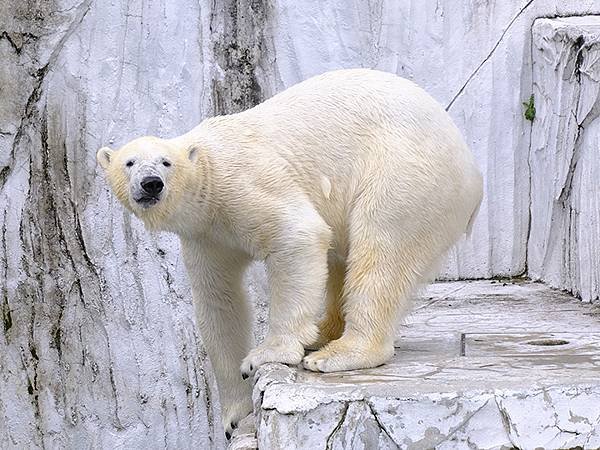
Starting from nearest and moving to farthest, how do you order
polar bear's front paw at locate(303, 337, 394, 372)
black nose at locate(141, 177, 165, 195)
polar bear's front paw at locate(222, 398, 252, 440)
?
black nose at locate(141, 177, 165, 195) → polar bear's front paw at locate(303, 337, 394, 372) → polar bear's front paw at locate(222, 398, 252, 440)

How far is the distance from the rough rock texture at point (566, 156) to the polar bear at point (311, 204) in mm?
1391

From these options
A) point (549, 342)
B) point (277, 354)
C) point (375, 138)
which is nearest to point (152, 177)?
point (277, 354)

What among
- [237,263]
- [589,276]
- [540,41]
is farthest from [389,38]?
[237,263]

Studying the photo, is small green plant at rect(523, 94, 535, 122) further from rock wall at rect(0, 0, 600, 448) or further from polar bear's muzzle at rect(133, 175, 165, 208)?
polar bear's muzzle at rect(133, 175, 165, 208)

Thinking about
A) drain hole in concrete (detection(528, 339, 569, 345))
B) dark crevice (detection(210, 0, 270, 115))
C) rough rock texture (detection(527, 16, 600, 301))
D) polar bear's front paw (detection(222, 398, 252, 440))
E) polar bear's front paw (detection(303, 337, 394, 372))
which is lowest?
polar bear's front paw (detection(222, 398, 252, 440))

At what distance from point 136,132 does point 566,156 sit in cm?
216

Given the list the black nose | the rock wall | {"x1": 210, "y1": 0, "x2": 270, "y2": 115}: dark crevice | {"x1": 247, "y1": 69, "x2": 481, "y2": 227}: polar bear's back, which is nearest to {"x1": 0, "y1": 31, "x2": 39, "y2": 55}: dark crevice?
the rock wall

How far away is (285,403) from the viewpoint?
3488 millimetres

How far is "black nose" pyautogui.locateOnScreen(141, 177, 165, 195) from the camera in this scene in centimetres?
372

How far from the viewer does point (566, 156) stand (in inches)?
230

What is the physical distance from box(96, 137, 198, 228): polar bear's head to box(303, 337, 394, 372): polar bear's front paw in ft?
2.21

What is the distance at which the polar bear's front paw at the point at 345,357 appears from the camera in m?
3.91

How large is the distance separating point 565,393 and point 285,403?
0.81m

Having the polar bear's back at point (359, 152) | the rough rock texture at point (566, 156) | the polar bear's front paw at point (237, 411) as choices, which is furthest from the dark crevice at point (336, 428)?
the rough rock texture at point (566, 156)
